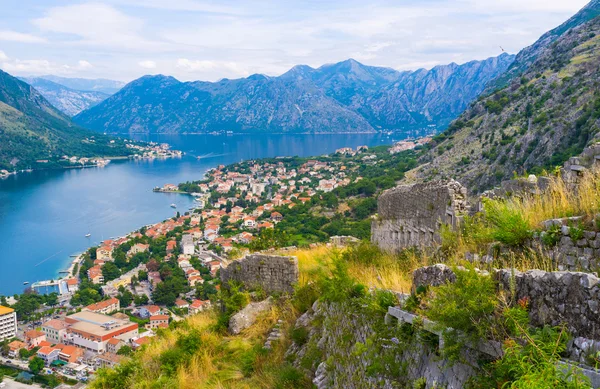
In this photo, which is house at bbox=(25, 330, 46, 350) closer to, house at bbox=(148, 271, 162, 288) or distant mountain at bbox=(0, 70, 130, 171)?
house at bbox=(148, 271, 162, 288)

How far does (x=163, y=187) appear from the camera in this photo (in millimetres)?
98500

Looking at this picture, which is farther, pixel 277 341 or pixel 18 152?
pixel 18 152

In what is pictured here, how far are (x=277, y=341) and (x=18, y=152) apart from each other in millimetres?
154589

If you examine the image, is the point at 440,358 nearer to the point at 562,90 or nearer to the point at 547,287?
the point at 547,287

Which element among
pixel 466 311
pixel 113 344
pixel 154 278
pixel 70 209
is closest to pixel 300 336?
pixel 466 311

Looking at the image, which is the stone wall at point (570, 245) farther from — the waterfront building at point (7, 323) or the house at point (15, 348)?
the waterfront building at point (7, 323)

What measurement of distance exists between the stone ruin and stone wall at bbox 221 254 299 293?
2.28 m

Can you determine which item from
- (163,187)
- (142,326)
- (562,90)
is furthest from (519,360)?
(163,187)

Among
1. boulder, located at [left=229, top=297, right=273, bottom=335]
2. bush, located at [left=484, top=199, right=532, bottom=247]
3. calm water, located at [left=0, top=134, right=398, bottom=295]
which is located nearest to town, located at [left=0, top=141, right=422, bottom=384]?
boulder, located at [left=229, top=297, right=273, bottom=335]

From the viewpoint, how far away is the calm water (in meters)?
56.8

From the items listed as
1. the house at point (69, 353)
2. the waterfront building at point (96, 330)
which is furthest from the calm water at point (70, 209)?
the house at point (69, 353)

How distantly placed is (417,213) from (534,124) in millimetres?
37073

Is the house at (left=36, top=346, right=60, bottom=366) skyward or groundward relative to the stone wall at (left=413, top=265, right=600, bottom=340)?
groundward

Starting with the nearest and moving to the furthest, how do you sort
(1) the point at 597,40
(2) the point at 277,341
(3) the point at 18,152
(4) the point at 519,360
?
(4) the point at 519,360, (2) the point at 277,341, (1) the point at 597,40, (3) the point at 18,152
